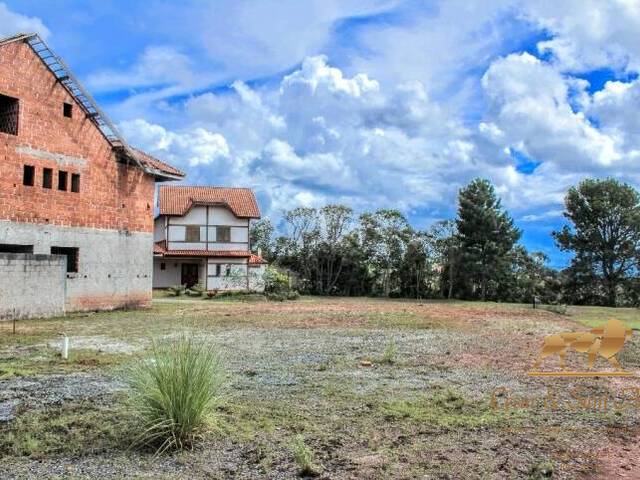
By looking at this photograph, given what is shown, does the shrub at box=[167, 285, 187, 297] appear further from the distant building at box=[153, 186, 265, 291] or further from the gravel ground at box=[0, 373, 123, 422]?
the gravel ground at box=[0, 373, 123, 422]

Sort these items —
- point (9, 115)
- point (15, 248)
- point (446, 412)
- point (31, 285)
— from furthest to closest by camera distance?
1. point (15, 248)
2. point (9, 115)
3. point (31, 285)
4. point (446, 412)

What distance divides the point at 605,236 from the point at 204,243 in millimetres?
27327

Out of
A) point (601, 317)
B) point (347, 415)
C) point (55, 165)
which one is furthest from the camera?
point (601, 317)

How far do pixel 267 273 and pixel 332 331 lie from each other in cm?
2118

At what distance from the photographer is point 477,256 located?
38.7 metres

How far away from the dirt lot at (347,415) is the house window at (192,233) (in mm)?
26276

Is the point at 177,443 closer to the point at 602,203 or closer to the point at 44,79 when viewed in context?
the point at 44,79

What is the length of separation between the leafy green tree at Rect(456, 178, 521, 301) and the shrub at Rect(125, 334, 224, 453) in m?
34.7

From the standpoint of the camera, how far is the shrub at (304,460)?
16.1ft

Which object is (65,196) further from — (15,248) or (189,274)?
(189,274)

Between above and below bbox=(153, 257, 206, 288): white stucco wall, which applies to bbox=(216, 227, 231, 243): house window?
above

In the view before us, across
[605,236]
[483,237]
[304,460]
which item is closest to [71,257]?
[304,460]

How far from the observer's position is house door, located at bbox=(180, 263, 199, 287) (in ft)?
132

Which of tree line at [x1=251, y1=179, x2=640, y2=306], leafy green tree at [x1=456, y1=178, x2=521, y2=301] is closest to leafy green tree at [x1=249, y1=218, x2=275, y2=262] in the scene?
tree line at [x1=251, y1=179, x2=640, y2=306]
